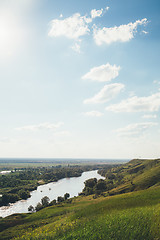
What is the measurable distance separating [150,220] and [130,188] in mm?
88239

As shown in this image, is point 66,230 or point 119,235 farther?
point 66,230

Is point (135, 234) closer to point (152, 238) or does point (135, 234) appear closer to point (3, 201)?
point (152, 238)

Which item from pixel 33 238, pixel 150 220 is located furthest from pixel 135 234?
pixel 33 238

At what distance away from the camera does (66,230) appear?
79.7 ft

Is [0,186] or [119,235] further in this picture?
[0,186]

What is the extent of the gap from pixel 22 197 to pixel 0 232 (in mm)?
97152

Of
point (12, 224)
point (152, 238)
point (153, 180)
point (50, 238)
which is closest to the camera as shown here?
point (152, 238)

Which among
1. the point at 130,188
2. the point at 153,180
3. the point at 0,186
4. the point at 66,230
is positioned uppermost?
the point at 66,230

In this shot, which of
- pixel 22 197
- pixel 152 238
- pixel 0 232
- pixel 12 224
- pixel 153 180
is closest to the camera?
pixel 152 238

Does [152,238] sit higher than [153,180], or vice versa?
[152,238]

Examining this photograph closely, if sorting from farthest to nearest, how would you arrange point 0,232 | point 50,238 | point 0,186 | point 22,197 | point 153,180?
1. point 0,186
2. point 22,197
3. point 153,180
4. point 0,232
5. point 50,238

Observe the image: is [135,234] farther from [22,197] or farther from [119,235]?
[22,197]

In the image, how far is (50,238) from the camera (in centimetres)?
2134

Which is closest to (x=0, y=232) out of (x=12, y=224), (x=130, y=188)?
(x=12, y=224)
